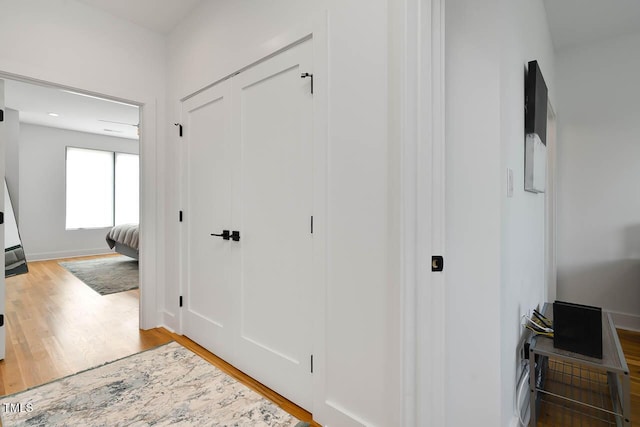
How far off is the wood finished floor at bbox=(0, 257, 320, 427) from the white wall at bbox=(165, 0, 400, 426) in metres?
0.40

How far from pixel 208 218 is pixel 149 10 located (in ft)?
5.98

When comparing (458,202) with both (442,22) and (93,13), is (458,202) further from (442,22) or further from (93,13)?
(93,13)

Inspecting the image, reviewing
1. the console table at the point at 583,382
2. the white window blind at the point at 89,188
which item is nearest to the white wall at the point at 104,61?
the console table at the point at 583,382

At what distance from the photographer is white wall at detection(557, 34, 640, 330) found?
2871 millimetres

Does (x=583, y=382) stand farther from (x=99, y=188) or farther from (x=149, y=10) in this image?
(x=99, y=188)

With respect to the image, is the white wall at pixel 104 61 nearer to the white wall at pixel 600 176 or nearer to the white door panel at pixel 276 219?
the white door panel at pixel 276 219

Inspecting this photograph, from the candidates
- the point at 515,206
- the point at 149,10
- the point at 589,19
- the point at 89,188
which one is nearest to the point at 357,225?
the point at 515,206

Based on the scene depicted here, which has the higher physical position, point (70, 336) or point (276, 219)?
point (276, 219)

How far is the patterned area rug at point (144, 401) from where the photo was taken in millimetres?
1629

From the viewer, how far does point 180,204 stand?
2732 mm

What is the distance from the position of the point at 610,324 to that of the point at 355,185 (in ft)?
6.05

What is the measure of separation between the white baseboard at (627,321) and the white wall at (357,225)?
3.04m

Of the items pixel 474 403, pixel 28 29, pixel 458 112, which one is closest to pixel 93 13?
pixel 28 29

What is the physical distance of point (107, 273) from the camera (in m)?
5.00
